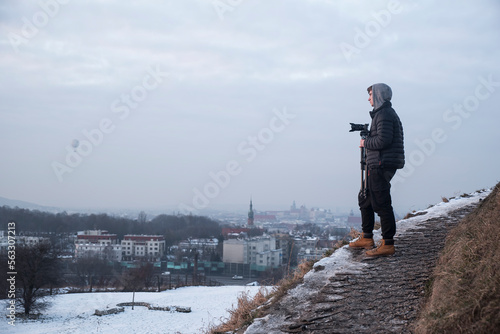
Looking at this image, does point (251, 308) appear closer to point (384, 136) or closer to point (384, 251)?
point (384, 251)

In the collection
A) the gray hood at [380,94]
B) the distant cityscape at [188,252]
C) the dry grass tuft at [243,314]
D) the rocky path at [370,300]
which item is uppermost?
the gray hood at [380,94]

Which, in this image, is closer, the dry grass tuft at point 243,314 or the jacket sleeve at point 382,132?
the dry grass tuft at point 243,314

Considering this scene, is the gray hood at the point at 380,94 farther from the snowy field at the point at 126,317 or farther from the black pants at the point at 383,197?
the snowy field at the point at 126,317

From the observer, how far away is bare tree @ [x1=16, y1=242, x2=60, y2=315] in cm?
2408

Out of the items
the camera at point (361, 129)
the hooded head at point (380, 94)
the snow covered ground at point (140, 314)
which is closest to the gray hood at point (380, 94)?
the hooded head at point (380, 94)

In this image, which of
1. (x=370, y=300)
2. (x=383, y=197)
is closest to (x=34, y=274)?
(x=383, y=197)

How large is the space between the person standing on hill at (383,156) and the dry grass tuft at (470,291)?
136 cm

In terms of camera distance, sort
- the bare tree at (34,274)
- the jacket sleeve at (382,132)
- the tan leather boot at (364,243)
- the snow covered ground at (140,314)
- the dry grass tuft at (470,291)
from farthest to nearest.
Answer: the bare tree at (34,274), the snow covered ground at (140,314), the tan leather boot at (364,243), the jacket sleeve at (382,132), the dry grass tuft at (470,291)

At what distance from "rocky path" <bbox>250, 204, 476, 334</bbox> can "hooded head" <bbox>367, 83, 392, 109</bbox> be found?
184 cm

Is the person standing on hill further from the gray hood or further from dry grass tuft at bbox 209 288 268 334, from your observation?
dry grass tuft at bbox 209 288 268 334

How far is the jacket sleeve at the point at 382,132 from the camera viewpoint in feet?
15.9

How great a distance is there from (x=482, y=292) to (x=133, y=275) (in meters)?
38.0

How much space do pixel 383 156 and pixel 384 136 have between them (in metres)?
0.24

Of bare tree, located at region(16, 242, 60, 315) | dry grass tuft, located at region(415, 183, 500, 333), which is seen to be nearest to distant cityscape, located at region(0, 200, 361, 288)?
bare tree, located at region(16, 242, 60, 315)
